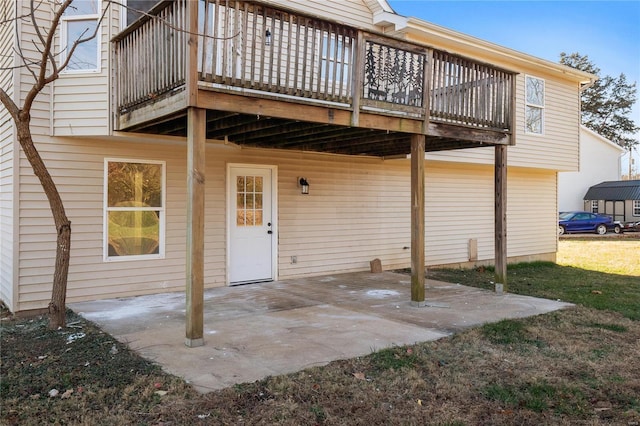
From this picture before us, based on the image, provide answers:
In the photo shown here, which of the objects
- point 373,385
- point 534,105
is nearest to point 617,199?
point 534,105

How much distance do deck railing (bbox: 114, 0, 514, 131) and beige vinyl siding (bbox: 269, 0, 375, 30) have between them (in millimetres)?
2015

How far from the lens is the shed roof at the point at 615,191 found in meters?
27.6

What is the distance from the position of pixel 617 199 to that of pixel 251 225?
2696 cm

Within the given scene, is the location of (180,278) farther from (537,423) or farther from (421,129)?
(537,423)

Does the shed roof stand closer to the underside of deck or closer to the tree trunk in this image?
the underside of deck

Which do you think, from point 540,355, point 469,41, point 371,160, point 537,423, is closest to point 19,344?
point 537,423

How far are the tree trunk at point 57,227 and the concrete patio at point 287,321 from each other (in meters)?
0.51

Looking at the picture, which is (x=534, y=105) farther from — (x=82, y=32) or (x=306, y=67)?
→ (x=82, y=32)

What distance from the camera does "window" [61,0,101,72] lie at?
676 centimetres

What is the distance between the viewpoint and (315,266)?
9500 mm

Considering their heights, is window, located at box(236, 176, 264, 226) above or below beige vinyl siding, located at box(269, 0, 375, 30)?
below

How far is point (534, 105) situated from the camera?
12.1 metres

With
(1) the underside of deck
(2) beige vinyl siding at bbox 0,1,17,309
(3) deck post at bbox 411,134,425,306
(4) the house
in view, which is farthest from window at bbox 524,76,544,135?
(2) beige vinyl siding at bbox 0,1,17,309

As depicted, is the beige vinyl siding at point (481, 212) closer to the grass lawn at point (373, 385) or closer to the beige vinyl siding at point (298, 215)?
the beige vinyl siding at point (298, 215)
